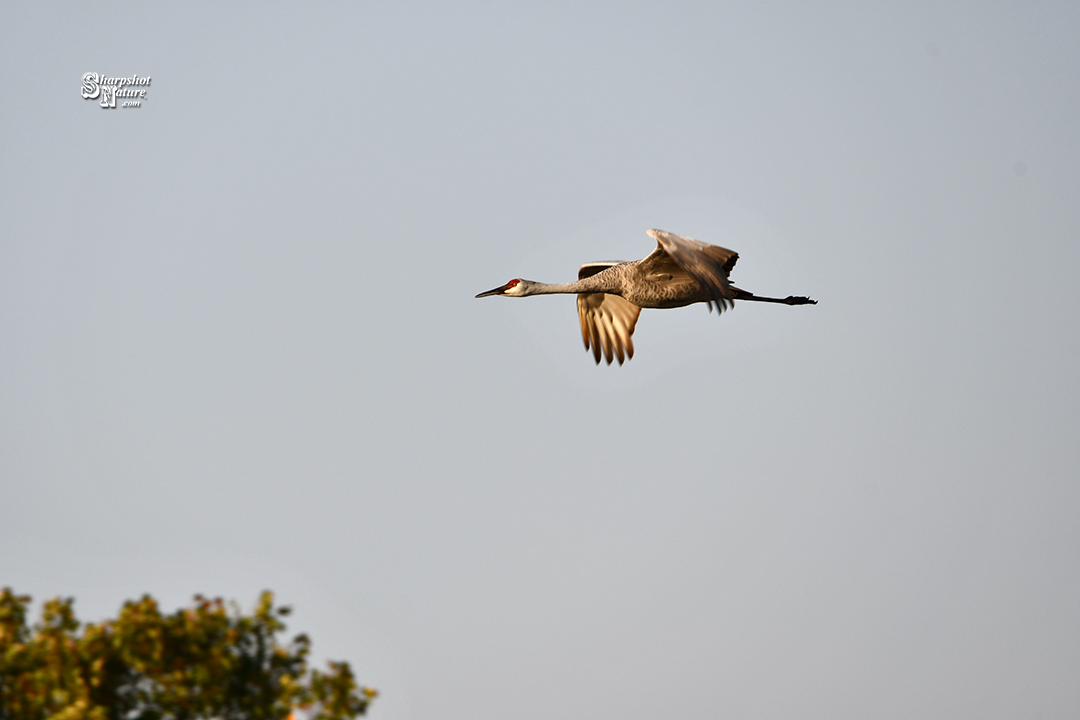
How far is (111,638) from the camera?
1230 cm

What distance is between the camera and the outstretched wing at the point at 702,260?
15.3m

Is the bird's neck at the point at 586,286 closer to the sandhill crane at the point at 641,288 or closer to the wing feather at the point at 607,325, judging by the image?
the sandhill crane at the point at 641,288

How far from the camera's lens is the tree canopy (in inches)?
472

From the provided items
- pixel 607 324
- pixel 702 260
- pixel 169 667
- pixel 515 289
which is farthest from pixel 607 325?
pixel 169 667

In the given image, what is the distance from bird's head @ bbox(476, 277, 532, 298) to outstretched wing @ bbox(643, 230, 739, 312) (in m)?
3.09

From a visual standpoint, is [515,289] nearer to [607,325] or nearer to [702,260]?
[607,325]

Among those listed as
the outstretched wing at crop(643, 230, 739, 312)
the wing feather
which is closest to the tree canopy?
the outstretched wing at crop(643, 230, 739, 312)

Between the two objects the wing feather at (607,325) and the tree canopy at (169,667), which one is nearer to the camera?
the tree canopy at (169,667)

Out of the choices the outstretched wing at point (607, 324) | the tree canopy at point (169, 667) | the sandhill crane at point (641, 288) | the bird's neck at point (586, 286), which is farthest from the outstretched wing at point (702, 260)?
the tree canopy at point (169, 667)

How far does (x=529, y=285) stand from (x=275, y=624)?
9.49m

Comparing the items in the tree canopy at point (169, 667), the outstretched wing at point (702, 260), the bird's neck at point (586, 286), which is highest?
the bird's neck at point (586, 286)

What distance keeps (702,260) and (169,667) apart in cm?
916

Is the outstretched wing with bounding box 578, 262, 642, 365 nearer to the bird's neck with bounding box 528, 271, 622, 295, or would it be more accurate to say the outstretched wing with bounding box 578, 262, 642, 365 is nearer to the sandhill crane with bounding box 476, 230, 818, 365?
the sandhill crane with bounding box 476, 230, 818, 365

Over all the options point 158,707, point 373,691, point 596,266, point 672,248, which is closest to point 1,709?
point 158,707
